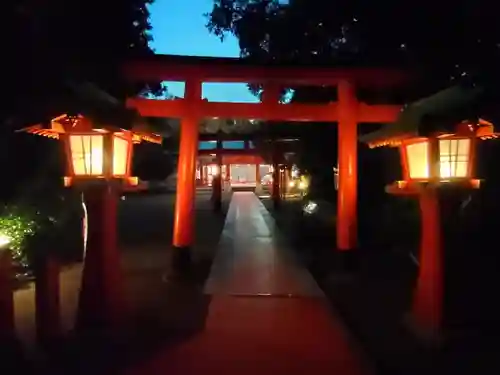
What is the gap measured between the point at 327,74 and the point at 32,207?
5.99 meters

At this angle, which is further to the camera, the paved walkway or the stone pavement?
the stone pavement

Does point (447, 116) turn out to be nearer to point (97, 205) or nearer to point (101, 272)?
point (97, 205)

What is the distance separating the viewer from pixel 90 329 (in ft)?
21.5

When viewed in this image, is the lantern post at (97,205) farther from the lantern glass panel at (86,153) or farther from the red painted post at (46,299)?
the red painted post at (46,299)

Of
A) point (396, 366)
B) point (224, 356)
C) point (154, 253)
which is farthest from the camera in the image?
point (154, 253)

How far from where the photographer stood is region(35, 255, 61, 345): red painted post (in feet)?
20.2

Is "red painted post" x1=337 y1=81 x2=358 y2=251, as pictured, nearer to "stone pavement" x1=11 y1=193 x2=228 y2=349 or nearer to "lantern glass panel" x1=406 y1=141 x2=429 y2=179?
"stone pavement" x1=11 y1=193 x2=228 y2=349

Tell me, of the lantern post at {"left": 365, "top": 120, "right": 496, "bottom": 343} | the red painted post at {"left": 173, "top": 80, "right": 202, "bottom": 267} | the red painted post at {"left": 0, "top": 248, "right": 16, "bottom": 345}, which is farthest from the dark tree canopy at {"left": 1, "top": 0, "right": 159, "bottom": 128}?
the lantern post at {"left": 365, "top": 120, "right": 496, "bottom": 343}

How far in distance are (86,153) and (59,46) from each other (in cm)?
330

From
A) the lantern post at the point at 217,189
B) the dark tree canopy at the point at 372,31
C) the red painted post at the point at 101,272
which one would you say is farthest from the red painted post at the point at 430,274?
the lantern post at the point at 217,189

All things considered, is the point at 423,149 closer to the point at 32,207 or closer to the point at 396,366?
the point at 396,366

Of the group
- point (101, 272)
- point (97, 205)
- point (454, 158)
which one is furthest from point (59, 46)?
point (454, 158)

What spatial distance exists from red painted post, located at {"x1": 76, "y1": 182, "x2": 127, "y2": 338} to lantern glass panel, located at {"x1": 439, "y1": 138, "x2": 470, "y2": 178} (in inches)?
148

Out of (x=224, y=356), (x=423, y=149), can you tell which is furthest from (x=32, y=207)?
(x=423, y=149)
